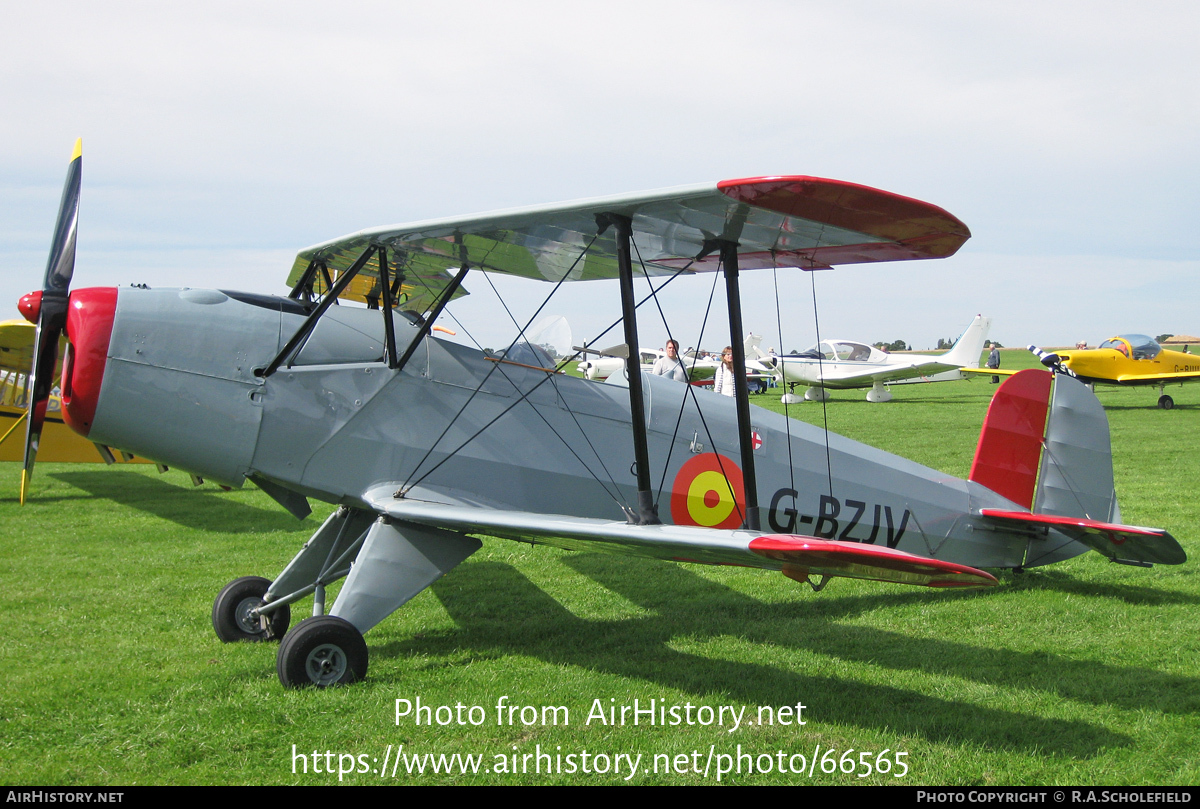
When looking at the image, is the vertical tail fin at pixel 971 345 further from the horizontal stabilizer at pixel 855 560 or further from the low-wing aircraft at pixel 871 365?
the horizontal stabilizer at pixel 855 560

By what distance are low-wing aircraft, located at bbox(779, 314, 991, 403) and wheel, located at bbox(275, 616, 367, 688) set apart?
77.4 ft

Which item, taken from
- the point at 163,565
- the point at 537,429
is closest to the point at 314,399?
the point at 537,429

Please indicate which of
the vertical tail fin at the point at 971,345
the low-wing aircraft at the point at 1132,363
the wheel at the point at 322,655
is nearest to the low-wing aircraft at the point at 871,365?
the vertical tail fin at the point at 971,345

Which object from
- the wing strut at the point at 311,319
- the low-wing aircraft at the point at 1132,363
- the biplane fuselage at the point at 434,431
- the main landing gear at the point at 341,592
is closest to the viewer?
the main landing gear at the point at 341,592

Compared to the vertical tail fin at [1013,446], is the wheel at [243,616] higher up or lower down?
lower down

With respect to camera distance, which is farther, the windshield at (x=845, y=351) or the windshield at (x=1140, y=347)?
the windshield at (x=845, y=351)

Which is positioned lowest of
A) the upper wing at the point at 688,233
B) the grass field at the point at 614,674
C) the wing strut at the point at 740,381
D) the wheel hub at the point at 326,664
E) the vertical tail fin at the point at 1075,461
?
the grass field at the point at 614,674

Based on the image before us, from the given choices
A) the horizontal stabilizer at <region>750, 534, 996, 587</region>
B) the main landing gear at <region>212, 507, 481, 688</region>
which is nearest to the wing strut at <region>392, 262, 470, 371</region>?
the main landing gear at <region>212, 507, 481, 688</region>

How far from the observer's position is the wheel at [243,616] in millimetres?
5047

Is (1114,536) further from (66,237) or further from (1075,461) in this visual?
(66,237)

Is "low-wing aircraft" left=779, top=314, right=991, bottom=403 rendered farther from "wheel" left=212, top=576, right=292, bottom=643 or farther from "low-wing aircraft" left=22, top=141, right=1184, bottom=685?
"wheel" left=212, top=576, right=292, bottom=643

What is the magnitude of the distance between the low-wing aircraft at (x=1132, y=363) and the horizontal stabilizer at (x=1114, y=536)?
67.7ft
